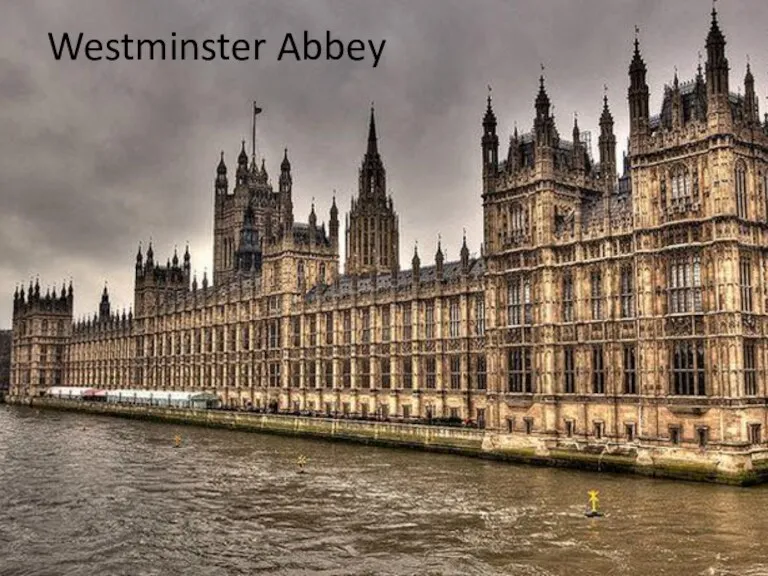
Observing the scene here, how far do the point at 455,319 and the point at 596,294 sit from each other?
80.0 ft

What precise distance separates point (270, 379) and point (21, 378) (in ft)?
342

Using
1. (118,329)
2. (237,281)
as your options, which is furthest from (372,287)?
(118,329)

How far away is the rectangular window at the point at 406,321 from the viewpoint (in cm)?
8719

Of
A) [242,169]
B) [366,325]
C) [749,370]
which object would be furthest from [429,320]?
[242,169]

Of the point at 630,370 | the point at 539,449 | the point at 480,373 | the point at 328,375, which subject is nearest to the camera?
the point at 630,370

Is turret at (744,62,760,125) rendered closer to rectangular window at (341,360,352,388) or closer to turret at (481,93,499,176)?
turret at (481,93,499,176)

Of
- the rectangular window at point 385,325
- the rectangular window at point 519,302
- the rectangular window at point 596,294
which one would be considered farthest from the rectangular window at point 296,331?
the rectangular window at point 596,294

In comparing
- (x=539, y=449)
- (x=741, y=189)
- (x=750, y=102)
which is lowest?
(x=539, y=449)

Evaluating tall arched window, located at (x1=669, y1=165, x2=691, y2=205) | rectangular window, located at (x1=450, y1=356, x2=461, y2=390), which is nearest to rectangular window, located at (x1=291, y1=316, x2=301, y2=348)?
rectangular window, located at (x1=450, y1=356, x2=461, y2=390)

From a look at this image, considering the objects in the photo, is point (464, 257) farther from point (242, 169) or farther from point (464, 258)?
point (242, 169)

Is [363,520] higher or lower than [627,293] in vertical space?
lower

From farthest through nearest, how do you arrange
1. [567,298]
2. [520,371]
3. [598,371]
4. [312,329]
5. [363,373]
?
[312,329], [363,373], [520,371], [567,298], [598,371]

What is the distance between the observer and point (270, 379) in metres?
112

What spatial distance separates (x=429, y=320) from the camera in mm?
84438
